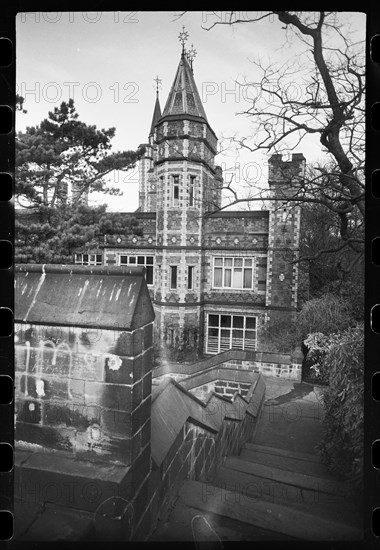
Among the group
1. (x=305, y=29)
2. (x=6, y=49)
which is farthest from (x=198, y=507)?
(x=305, y=29)

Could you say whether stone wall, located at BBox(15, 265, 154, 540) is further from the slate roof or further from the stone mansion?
the stone mansion

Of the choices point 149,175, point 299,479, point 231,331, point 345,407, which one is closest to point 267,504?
point 299,479

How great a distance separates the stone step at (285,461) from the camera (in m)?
1.84

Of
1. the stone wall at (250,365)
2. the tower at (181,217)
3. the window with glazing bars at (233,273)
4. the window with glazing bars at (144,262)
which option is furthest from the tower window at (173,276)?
the stone wall at (250,365)

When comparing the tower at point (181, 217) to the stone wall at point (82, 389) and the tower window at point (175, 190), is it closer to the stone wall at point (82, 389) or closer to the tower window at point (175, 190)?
the tower window at point (175, 190)

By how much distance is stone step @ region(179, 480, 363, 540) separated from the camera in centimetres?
162

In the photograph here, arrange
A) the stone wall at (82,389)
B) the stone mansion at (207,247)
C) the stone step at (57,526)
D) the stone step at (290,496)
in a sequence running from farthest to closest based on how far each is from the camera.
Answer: the stone mansion at (207,247), the stone step at (290,496), the stone wall at (82,389), the stone step at (57,526)

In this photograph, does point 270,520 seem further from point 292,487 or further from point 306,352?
point 306,352

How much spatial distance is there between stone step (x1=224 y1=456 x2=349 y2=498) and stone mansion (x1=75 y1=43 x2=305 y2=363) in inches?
27.9

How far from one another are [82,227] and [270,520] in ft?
6.18

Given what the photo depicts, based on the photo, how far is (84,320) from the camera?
1550 millimetres

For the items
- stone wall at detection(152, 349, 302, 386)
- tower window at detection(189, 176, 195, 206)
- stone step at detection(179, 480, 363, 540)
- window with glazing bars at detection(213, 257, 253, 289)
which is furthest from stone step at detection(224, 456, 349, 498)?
tower window at detection(189, 176, 195, 206)

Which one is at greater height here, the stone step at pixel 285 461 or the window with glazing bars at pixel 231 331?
the window with glazing bars at pixel 231 331

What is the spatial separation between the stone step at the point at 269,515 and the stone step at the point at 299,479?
0.13 m
